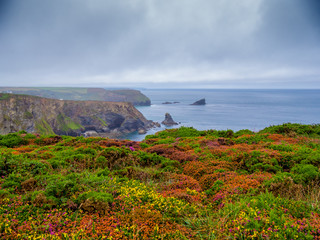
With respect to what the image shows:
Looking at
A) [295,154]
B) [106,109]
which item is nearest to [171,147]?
[295,154]

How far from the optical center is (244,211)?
4887mm

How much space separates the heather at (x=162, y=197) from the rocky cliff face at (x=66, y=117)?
89278 mm

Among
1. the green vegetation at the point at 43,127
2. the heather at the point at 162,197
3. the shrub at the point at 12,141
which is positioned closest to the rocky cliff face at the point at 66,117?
the green vegetation at the point at 43,127

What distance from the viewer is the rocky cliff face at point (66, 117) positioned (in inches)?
3415

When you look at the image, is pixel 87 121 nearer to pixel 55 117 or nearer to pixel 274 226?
pixel 55 117

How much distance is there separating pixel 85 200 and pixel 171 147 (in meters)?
7.25

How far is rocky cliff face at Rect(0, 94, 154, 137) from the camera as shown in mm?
86750

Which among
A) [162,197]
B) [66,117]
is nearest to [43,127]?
[66,117]

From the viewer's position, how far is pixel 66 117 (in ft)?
370

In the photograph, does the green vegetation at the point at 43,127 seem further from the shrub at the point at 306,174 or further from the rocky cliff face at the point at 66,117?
the shrub at the point at 306,174

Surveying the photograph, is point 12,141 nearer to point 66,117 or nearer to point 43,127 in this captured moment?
point 43,127

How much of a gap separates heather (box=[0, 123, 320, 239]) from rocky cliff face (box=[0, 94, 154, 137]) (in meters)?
89.3

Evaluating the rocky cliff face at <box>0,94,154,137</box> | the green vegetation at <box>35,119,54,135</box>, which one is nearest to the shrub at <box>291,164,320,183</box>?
the rocky cliff face at <box>0,94,154,137</box>

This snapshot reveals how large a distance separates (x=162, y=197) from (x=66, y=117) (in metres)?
120
